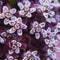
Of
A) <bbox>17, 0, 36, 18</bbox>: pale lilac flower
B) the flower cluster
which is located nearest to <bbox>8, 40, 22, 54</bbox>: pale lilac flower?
the flower cluster

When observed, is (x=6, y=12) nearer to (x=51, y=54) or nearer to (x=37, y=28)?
(x=37, y=28)

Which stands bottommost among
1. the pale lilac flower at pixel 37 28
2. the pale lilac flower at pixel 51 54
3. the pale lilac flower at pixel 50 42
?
the pale lilac flower at pixel 51 54

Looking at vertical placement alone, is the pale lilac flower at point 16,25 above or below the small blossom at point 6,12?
below

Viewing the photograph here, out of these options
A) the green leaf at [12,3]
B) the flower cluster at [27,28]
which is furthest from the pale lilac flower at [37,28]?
the green leaf at [12,3]

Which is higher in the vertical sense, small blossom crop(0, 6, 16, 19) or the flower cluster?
small blossom crop(0, 6, 16, 19)

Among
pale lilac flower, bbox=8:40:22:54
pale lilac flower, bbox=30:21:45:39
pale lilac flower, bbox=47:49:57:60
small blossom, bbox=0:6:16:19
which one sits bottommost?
pale lilac flower, bbox=47:49:57:60

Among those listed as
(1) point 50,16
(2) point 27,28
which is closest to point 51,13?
(1) point 50,16

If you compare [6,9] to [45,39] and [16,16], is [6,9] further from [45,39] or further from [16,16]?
[45,39]

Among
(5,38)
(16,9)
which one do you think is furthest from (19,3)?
(5,38)

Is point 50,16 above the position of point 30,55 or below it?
above

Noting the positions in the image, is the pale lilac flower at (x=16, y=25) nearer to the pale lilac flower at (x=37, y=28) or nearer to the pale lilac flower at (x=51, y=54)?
the pale lilac flower at (x=37, y=28)

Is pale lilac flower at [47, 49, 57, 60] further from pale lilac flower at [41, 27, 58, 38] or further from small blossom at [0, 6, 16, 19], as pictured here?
small blossom at [0, 6, 16, 19]
